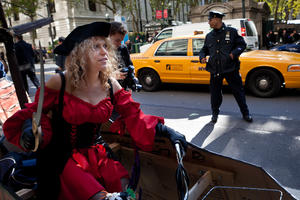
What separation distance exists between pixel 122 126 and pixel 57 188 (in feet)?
2.23

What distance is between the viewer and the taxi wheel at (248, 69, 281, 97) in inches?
246

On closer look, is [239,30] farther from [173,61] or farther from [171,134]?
[171,134]

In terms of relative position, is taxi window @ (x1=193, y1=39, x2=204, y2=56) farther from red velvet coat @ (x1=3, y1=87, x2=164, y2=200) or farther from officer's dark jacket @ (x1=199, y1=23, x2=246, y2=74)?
red velvet coat @ (x1=3, y1=87, x2=164, y2=200)

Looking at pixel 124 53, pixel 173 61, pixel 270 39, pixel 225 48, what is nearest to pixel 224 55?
pixel 225 48

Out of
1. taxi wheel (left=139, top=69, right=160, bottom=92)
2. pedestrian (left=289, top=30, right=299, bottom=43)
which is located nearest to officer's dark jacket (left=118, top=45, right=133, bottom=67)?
taxi wheel (left=139, top=69, right=160, bottom=92)

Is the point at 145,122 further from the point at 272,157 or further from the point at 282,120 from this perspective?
the point at 282,120

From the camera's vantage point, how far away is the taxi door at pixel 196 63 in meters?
6.96

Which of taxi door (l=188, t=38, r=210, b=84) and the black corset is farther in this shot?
taxi door (l=188, t=38, r=210, b=84)

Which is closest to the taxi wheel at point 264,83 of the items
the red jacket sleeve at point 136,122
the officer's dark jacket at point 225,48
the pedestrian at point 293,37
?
the officer's dark jacket at point 225,48

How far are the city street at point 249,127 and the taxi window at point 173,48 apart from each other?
116 centimetres

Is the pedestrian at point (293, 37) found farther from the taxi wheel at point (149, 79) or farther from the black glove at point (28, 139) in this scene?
the black glove at point (28, 139)

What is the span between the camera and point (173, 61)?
735 cm

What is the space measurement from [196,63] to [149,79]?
161cm

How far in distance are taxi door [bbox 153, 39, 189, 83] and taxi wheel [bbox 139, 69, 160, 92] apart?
22 centimetres
